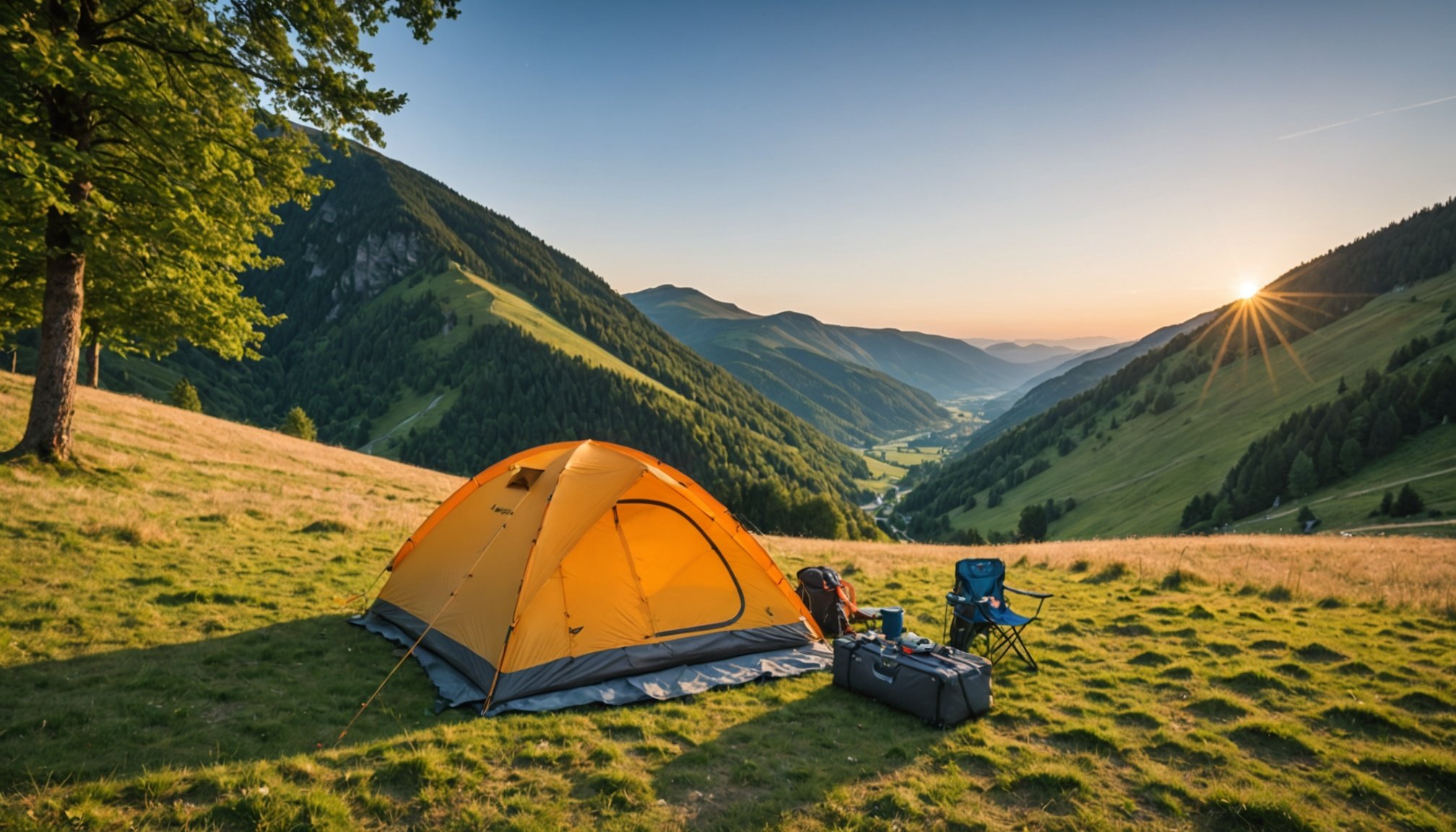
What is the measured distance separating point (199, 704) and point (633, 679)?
5418 mm

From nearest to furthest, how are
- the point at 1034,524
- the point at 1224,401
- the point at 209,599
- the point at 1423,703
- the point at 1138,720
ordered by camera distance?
the point at 1138,720 < the point at 1423,703 < the point at 209,599 < the point at 1034,524 < the point at 1224,401

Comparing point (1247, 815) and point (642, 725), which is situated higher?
point (642, 725)

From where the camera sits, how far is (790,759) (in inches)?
295

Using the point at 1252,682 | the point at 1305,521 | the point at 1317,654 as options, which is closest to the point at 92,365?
the point at 1252,682

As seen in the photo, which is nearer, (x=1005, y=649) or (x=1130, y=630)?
(x=1005, y=649)

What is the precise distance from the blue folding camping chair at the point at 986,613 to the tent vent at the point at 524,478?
758cm

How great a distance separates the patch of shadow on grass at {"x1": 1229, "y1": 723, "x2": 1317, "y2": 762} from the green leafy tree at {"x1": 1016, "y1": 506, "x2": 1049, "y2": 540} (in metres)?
89.1

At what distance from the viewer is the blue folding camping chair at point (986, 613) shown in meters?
10.6

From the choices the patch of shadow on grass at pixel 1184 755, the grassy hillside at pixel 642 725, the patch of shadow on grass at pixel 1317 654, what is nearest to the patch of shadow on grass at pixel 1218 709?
the grassy hillside at pixel 642 725

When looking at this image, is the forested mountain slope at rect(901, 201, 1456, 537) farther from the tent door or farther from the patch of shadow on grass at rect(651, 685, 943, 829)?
the patch of shadow on grass at rect(651, 685, 943, 829)

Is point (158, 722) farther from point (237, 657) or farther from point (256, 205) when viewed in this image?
point (256, 205)

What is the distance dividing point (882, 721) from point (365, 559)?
12595 mm

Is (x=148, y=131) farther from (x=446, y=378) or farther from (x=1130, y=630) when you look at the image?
(x=446, y=378)

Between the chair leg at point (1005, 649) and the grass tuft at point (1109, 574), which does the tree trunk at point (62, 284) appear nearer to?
the chair leg at point (1005, 649)
